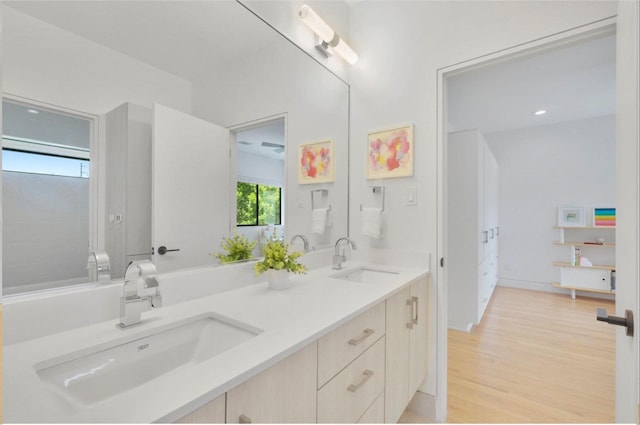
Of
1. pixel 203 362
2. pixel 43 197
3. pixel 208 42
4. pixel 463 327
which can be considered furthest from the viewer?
pixel 463 327

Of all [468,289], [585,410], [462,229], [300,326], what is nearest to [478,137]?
[462,229]

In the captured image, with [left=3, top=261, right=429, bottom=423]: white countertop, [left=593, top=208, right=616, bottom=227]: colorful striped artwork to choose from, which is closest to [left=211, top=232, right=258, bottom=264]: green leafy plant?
[left=3, top=261, right=429, bottom=423]: white countertop

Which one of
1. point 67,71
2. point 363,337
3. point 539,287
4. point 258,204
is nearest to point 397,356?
point 363,337

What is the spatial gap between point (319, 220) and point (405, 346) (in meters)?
0.90

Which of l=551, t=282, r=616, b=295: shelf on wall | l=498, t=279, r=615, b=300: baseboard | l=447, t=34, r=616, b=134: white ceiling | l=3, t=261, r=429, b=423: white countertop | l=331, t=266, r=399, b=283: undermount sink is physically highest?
l=447, t=34, r=616, b=134: white ceiling

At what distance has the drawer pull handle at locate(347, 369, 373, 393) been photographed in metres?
1.00

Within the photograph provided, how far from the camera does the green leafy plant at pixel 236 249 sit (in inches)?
51.1

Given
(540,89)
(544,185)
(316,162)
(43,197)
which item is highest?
(540,89)

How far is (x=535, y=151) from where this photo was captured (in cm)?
461

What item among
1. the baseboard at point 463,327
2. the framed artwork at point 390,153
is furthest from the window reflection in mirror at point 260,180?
the baseboard at point 463,327

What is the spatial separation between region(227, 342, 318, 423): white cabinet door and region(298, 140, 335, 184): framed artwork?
1177mm

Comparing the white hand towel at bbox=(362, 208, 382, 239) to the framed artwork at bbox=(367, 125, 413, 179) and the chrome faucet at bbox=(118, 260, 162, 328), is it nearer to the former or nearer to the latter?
the framed artwork at bbox=(367, 125, 413, 179)

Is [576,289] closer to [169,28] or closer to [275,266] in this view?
[275,266]

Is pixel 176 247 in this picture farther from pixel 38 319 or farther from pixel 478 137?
pixel 478 137
